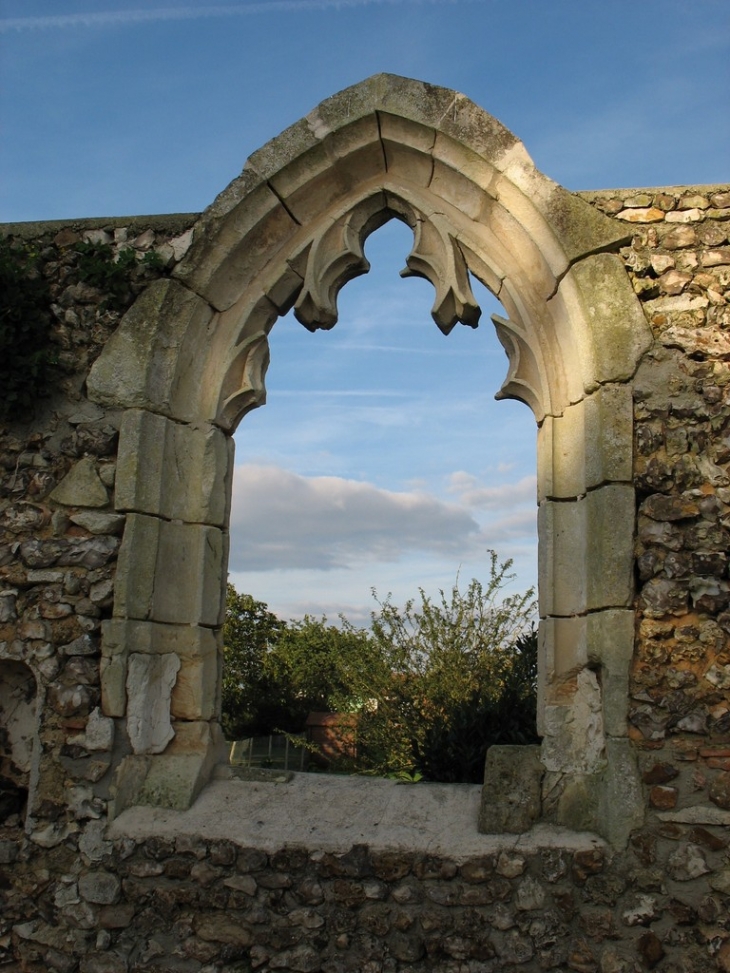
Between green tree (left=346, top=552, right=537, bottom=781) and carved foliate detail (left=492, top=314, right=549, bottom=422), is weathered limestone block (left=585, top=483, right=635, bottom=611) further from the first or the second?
green tree (left=346, top=552, right=537, bottom=781)

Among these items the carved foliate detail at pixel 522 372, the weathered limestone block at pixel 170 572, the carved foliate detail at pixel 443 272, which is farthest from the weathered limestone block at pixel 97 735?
the carved foliate detail at pixel 443 272

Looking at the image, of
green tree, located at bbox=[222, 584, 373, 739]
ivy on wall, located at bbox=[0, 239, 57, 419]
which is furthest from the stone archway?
green tree, located at bbox=[222, 584, 373, 739]

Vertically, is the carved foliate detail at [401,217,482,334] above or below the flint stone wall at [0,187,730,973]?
above

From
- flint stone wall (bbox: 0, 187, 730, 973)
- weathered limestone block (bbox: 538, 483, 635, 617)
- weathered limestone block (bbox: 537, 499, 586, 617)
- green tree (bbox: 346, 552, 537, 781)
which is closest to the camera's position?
flint stone wall (bbox: 0, 187, 730, 973)

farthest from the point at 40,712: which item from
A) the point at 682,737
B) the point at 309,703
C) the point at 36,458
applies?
the point at 309,703

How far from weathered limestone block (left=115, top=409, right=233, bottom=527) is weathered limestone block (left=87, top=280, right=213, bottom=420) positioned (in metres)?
0.10

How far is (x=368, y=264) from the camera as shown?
4930 mm

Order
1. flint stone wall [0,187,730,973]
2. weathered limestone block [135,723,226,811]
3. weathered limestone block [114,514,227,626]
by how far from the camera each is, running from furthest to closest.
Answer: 1. weathered limestone block [114,514,227,626]
2. weathered limestone block [135,723,226,811]
3. flint stone wall [0,187,730,973]

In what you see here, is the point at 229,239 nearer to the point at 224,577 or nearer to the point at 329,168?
the point at 329,168

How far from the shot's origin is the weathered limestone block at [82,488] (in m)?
4.50

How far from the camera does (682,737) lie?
12.5ft

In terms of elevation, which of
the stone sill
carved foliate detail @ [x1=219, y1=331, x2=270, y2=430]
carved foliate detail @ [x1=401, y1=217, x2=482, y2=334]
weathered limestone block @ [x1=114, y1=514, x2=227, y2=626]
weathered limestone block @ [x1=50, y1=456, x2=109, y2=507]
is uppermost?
carved foliate detail @ [x1=401, y1=217, x2=482, y2=334]

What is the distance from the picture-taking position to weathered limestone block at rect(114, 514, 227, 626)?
438 centimetres

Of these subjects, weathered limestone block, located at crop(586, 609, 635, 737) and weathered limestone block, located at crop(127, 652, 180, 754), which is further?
weathered limestone block, located at crop(127, 652, 180, 754)
